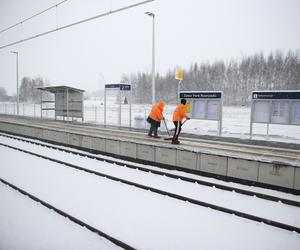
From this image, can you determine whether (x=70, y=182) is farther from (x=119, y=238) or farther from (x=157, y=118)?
(x=157, y=118)

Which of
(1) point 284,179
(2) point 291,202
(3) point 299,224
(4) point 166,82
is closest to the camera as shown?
(3) point 299,224

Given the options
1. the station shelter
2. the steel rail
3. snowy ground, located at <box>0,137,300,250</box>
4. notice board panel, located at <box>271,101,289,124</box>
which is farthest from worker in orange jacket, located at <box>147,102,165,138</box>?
the station shelter

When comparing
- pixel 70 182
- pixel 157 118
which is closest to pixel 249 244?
pixel 70 182

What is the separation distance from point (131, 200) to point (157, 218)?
123cm

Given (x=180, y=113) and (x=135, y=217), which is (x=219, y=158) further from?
(x=135, y=217)

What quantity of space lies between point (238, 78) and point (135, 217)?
2712 inches

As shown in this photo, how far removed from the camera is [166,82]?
75.3 meters

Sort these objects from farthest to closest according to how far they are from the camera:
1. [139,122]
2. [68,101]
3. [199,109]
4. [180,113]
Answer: [68,101] → [139,122] → [199,109] → [180,113]

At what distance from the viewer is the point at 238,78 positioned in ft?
224

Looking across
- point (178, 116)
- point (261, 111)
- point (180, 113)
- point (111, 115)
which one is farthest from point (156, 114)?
point (111, 115)

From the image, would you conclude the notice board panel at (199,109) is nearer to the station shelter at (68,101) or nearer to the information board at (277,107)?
the information board at (277,107)

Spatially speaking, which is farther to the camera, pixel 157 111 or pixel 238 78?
pixel 238 78

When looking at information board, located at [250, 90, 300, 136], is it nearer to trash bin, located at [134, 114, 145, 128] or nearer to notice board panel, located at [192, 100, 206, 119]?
notice board panel, located at [192, 100, 206, 119]

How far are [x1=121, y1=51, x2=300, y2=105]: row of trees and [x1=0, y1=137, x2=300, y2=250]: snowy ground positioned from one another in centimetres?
5681
